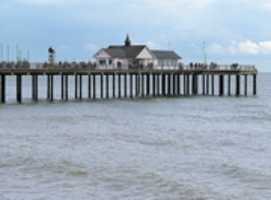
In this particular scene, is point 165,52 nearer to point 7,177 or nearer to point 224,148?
point 224,148

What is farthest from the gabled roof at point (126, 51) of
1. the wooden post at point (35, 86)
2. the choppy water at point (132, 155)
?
the choppy water at point (132, 155)

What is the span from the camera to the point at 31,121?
144 feet

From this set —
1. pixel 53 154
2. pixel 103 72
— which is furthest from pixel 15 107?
pixel 53 154

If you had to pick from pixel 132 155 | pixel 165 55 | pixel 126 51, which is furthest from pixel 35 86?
pixel 132 155

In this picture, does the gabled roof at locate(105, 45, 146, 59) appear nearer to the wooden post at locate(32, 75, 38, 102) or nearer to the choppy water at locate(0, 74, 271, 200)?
the wooden post at locate(32, 75, 38, 102)

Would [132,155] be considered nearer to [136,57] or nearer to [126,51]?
[136,57]

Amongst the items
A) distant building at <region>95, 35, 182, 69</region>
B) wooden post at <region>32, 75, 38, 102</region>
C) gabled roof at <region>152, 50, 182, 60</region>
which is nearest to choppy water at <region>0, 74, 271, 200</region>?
wooden post at <region>32, 75, 38, 102</region>

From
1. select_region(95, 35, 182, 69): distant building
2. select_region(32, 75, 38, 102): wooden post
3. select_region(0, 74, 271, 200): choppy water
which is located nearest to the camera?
select_region(0, 74, 271, 200): choppy water

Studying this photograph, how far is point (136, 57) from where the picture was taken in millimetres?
82938

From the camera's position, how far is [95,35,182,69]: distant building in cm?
8144

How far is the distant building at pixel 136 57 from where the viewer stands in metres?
81.4

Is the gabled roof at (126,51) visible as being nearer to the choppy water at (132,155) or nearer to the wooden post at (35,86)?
the wooden post at (35,86)

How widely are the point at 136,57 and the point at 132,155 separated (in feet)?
177

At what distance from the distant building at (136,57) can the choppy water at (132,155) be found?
2946cm
